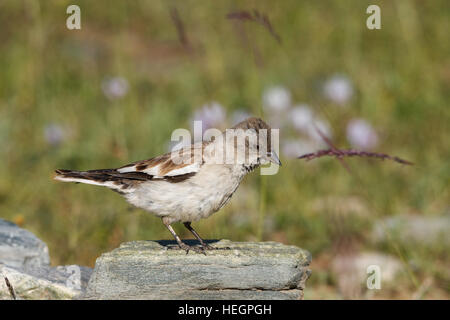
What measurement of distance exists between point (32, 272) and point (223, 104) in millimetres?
4251

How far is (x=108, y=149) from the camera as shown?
7.05 m

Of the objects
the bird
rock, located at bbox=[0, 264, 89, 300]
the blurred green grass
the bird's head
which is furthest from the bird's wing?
rock, located at bbox=[0, 264, 89, 300]

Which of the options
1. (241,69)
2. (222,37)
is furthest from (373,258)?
(222,37)

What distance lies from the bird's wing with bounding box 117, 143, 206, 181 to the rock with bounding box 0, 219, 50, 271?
718mm

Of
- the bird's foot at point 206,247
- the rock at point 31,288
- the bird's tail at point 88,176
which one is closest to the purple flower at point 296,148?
the bird's foot at point 206,247

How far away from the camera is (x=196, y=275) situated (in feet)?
12.5

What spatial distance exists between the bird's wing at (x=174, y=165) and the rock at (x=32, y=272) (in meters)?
0.67

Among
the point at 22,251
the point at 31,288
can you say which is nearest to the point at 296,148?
the point at 22,251

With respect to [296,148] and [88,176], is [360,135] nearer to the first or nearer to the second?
[296,148]

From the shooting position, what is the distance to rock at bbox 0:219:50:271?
4398mm

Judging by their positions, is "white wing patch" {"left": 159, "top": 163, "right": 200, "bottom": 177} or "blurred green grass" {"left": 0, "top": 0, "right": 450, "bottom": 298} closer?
"white wing patch" {"left": 159, "top": 163, "right": 200, "bottom": 177}

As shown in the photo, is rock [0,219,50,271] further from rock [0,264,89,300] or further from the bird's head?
the bird's head

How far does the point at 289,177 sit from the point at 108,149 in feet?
5.70

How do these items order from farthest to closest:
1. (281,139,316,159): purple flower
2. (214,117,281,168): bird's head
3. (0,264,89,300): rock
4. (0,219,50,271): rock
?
1. (281,139,316,159): purple flower
2. (0,219,50,271): rock
3. (214,117,281,168): bird's head
4. (0,264,89,300): rock
